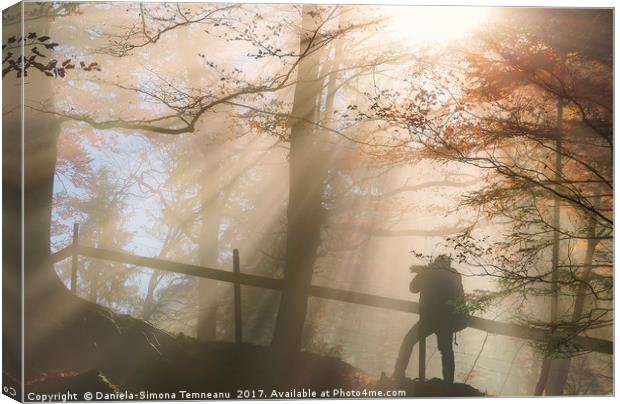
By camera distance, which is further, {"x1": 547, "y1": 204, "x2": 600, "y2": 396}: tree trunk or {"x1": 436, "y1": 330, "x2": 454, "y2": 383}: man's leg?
{"x1": 547, "y1": 204, "x2": 600, "y2": 396}: tree trunk

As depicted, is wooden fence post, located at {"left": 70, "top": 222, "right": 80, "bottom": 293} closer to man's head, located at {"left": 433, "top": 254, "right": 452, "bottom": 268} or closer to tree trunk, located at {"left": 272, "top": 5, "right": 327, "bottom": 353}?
tree trunk, located at {"left": 272, "top": 5, "right": 327, "bottom": 353}

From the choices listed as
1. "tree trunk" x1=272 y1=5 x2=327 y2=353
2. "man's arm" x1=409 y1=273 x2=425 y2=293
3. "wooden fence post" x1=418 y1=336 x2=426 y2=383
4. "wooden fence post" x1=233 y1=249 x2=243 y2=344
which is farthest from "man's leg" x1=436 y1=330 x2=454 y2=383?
"wooden fence post" x1=233 y1=249 x2=243 y2=344

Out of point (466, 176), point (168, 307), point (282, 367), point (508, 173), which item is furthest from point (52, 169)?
point (508, 173)

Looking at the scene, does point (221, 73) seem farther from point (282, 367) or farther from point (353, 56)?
point (282, 367)

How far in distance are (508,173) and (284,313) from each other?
2.51 metres

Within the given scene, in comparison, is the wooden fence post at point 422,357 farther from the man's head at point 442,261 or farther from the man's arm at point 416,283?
the man's head at point 442,261

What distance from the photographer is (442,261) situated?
5637 millimetres

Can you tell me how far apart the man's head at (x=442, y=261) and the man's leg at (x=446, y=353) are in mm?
635

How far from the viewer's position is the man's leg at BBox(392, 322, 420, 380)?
220 inches

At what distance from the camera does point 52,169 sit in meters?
5.32

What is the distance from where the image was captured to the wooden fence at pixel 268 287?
213 inches

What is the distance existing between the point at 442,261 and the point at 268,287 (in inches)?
65.6

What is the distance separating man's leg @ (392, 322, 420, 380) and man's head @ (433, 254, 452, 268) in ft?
2.25

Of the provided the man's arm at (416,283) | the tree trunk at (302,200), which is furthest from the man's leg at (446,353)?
the tree trunk at (302,200)
